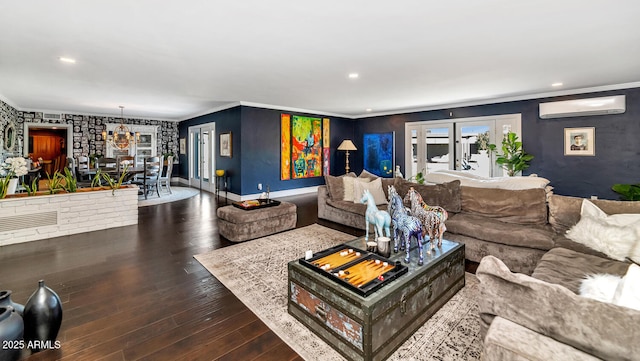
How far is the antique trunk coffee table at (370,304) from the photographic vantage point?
162cm

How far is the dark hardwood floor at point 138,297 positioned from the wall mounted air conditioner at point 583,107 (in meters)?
4.75

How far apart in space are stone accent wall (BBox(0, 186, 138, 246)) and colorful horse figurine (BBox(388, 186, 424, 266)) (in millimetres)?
4536

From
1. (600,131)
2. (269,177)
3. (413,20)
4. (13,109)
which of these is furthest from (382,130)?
(13,109)

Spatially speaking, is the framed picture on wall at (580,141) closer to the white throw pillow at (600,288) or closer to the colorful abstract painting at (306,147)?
the white throw pillow at (600,288)

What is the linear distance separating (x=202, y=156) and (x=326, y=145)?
4130 millimetres

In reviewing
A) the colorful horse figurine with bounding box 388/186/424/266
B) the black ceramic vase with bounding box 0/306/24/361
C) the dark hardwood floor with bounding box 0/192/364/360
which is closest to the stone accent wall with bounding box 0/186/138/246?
the dark hardwood floor with bounding box 0/192/364/360

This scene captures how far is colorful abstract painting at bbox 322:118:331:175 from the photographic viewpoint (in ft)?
28.5

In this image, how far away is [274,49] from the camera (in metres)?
3.25

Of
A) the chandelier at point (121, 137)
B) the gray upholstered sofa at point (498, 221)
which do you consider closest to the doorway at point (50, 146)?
the chandelier at point (121, 137)

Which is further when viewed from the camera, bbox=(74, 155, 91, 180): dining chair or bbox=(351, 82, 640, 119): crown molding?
bbox=(74, 155, 91, 180): dining chair

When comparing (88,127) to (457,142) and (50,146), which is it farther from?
(457,142)

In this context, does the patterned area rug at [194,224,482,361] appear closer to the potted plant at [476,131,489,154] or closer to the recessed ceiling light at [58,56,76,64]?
the recessed ceiling light at [58,56,76,64]

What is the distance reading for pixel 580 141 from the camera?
5.43 m

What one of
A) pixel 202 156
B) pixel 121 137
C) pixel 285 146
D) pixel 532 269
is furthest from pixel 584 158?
pixel 121 137
